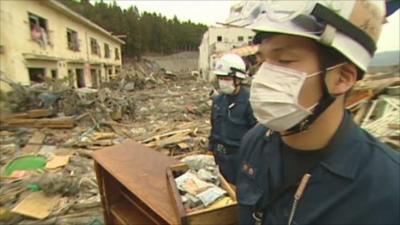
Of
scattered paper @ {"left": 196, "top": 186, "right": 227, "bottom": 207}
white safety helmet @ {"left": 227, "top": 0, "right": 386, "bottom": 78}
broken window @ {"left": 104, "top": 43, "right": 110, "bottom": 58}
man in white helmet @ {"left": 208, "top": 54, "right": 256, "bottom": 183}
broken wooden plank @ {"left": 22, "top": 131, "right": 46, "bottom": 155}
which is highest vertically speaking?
broken window @ {"left": 104, "top": 43, "right": 110, "bottom": 58}

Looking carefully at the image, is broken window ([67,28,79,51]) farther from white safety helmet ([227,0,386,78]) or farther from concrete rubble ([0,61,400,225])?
white safety helmet ([227,0,386,78])

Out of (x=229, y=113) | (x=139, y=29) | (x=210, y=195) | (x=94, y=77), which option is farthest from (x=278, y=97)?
(x=139, y=29)

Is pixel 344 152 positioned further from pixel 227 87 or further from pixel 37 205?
pixel 37 205

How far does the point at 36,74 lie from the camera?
52.0ft

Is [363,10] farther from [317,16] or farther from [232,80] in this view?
[232,80]

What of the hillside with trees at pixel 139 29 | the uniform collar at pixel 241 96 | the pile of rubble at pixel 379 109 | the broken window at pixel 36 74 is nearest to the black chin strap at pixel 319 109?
the uniform collar at pixel 241 96

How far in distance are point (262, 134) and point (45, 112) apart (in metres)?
11.3

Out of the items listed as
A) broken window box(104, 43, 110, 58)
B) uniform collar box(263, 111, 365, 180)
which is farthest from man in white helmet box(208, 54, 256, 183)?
broken window box(104, 43, 110, 58)

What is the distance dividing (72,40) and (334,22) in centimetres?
2333

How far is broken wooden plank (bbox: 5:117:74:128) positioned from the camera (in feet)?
34.6

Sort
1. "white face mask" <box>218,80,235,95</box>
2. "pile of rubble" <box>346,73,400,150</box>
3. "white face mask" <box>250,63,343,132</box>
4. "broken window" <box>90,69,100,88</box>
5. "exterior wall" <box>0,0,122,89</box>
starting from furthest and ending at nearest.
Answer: "broken window" <box>90,69,100,88</box>, "exterior wall" <box>0,0,122,89</box>, "pile of rubble" <box>346,73,400,150</box>, "white face mask" <box>218,80,235,95</box>, "white face mask" <box>250,63,343,132</box>

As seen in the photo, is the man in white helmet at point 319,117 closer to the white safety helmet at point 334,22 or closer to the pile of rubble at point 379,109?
the white safety helmet at point 334,22

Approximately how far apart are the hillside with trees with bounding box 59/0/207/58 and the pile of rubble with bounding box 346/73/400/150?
40546 millimetres

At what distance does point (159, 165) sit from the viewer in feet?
10.8
